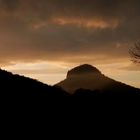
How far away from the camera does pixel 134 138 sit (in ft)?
101

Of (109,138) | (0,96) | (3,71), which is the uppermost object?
(3,71)

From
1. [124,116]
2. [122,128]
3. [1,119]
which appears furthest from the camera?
[124,116]

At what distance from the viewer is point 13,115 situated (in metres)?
26.8

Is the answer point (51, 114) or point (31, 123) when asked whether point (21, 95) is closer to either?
point (51, 114)

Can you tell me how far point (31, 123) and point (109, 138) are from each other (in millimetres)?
6879

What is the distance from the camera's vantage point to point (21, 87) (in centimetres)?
3450

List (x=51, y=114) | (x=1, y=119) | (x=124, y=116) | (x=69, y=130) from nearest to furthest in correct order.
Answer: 1. (x=1, y=119)
2. (x=69, y=130)
3. (x=51, y=114)
4. (x=124, y=116)

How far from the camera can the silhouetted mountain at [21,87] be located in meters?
31.8

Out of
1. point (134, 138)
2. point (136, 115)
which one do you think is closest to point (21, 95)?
point (134, 138)

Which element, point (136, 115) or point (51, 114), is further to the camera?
point (136, 115)

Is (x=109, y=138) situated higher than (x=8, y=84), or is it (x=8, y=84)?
(x=8, y=84)

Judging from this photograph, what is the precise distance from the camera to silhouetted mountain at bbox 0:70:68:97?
3178 cm

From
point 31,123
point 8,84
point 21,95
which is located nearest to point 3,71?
point 8,84

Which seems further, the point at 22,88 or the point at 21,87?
the point at 21,87
